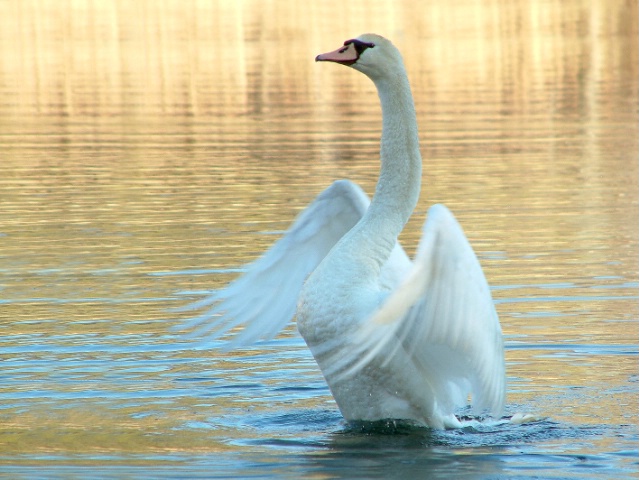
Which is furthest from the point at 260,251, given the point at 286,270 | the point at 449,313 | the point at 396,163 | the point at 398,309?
the point at 398,309

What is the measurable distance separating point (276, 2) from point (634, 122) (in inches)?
2285

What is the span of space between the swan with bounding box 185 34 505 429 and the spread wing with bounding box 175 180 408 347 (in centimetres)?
15

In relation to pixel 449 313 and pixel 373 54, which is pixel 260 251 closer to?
pixel 373 54

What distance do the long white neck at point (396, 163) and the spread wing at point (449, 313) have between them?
2.61ft

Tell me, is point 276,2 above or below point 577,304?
above

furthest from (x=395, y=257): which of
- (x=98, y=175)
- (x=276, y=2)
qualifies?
(x=276, y=2)

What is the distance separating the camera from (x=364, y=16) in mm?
61812

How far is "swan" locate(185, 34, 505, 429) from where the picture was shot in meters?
6.79

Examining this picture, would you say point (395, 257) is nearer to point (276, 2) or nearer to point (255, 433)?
point (255, 433)

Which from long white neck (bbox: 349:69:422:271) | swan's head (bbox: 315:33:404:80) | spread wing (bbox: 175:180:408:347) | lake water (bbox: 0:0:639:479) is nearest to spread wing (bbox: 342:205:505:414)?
lake water (bbox: 0:0:639:479)

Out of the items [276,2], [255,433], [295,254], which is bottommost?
[255,433]

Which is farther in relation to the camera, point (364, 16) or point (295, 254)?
point (364, 16)

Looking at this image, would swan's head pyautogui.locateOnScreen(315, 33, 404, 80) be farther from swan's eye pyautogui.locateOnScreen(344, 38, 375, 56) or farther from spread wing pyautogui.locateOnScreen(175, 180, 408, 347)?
spread wing pyautogui.locateOnScreen(175, 180, 408, 347)

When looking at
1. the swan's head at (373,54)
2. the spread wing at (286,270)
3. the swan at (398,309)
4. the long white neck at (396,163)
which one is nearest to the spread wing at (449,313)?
the swan at (398,309)
